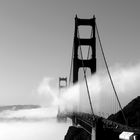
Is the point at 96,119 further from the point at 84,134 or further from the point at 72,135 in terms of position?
the point at 72,135

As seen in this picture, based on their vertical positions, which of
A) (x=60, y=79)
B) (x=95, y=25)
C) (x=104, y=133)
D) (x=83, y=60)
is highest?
(x=95, y=25)

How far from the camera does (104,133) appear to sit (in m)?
23.8

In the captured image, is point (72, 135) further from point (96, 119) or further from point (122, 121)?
point (96, 119)

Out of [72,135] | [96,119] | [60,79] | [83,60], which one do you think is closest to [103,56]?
[83,60]

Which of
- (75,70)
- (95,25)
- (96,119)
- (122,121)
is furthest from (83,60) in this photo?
(96,119)

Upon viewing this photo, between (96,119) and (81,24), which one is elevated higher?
(81,24)

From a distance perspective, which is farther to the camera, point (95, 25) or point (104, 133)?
point (95, 25)

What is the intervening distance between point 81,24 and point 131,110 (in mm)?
12256

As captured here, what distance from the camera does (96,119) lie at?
24.7m

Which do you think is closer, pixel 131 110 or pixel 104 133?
pixel 104 133

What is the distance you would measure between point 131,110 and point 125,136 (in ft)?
123

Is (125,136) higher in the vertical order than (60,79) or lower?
higher

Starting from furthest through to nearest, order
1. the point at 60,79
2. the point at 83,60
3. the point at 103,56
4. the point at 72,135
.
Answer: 1. the point at 60,79
2. the point at 72,135
3. the point at 83,60
4. the point at 103,56

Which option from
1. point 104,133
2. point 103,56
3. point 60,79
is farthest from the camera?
point 60,79
